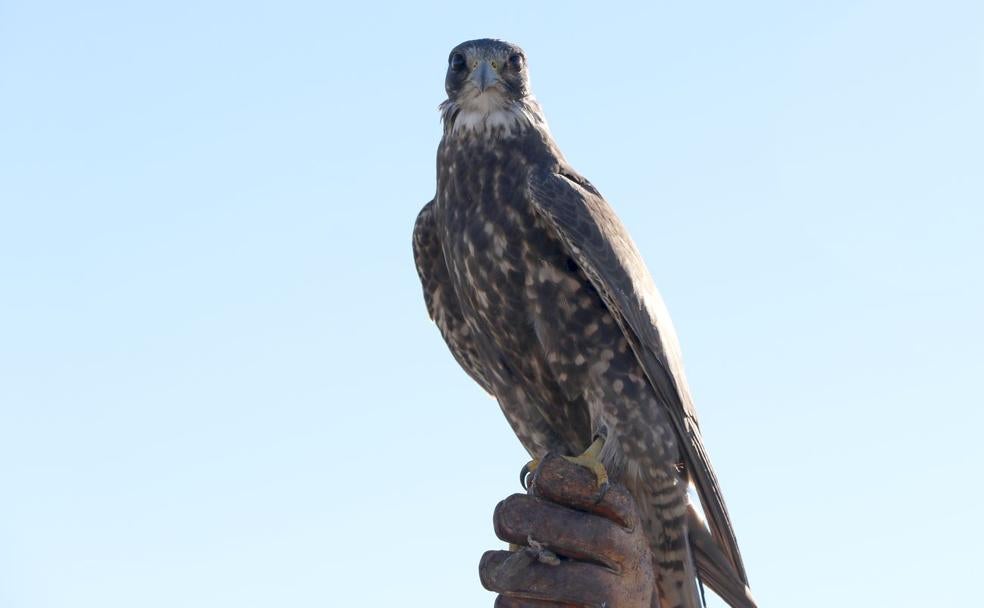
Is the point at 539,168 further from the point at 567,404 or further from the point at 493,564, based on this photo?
the point at 493,564

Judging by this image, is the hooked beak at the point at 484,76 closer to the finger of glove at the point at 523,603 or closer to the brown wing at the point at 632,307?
the brown wing at the point at 632,307

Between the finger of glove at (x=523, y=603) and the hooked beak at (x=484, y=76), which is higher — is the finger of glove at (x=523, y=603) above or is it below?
below

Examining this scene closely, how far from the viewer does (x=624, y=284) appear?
5.82 meters

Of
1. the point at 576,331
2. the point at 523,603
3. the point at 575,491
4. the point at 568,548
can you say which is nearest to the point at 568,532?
the point at 568,548

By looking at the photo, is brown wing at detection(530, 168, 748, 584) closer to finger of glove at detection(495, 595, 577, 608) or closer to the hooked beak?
the hooked beak

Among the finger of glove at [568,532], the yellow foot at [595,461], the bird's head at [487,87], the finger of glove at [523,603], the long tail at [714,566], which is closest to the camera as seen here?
the finger of glove at [523,603]

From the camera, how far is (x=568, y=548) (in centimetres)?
539

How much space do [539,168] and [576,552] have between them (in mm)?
1704

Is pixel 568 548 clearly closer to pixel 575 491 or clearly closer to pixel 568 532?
pixel 568 532

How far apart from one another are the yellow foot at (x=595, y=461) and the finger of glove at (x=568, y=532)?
0.14 m

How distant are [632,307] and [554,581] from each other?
1.19 meters

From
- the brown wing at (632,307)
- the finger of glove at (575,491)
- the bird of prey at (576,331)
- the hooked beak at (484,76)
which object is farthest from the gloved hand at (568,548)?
the hooked beak at (484,76)

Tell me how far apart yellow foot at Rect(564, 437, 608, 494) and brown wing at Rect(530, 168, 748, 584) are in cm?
35

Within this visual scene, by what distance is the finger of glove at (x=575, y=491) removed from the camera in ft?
18.0
